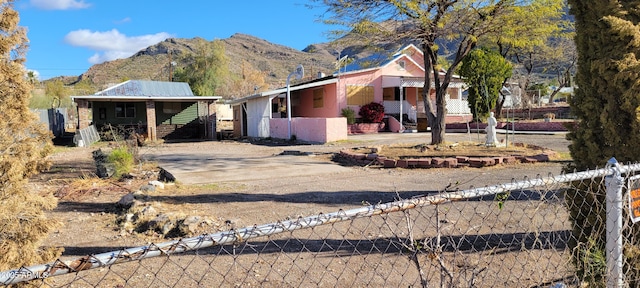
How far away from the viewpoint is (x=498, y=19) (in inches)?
459

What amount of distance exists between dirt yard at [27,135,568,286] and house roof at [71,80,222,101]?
15826 millimetres

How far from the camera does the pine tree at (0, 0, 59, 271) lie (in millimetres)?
2810

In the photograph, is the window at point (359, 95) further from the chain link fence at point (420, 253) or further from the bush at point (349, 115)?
the chain link fence at point (420, 253)

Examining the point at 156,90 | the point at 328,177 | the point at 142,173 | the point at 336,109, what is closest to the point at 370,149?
the point at 328,177

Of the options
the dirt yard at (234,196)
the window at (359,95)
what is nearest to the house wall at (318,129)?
the window at (359,95)

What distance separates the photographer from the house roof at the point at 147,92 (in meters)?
26.1

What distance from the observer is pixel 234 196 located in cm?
769

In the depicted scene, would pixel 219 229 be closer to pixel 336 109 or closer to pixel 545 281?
pixel 545 281

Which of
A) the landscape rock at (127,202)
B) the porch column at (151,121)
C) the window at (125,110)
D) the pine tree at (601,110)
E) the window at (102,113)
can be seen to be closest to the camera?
the pine tree at (601,110)

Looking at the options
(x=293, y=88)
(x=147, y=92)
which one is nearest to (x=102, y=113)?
(x=147, y=92)

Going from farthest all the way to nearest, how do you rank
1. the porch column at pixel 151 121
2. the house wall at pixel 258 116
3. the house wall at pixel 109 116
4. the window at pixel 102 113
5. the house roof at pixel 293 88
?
the window at pixel 102 113, the house wall at pixel 109 116, the porch column at pixel 151 121, the house wall at pixel 258 116, the house roof at pixel 293 88

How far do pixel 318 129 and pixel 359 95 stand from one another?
9.82 metres

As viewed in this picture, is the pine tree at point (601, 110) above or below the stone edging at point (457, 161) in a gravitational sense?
above

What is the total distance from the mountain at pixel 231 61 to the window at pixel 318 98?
3704 centimetres
